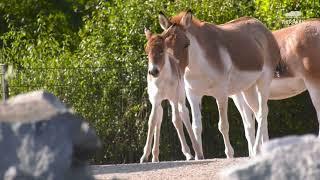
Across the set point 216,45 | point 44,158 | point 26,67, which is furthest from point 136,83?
point 44,158

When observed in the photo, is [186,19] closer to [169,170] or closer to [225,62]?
[225,62]

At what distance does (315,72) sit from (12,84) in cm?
453

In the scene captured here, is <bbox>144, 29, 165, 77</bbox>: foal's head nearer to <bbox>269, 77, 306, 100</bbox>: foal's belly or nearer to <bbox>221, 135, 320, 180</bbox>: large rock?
<bbox>269, 77, 306, 100</bbox>: foal's belly

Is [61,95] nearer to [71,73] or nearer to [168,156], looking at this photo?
[71,73]

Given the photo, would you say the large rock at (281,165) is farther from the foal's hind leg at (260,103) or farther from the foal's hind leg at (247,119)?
the foal's hind leg at (247,119)

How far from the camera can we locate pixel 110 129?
15422 mm

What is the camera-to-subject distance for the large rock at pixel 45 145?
12.8ft

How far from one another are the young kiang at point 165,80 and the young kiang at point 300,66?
1540 millimetres

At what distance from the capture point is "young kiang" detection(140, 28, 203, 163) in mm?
11633

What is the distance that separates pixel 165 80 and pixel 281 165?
338 inches

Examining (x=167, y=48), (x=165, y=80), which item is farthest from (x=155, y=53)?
(x=165, y=80)

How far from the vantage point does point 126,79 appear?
605 inches

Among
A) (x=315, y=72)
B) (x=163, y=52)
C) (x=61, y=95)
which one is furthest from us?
(x=61, y=95)

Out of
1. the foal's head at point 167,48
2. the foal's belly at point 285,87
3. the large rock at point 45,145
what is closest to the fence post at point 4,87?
the foal's head at point 167,48
